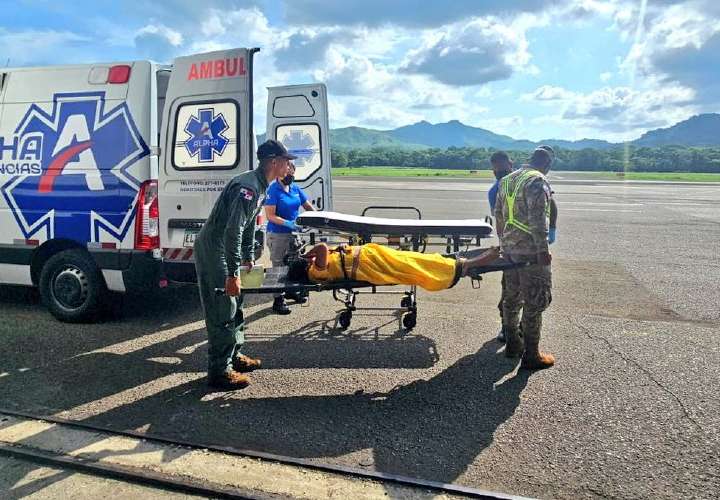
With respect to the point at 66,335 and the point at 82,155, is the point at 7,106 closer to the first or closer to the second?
the point at 82,155

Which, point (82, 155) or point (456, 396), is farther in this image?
point (82, 155)

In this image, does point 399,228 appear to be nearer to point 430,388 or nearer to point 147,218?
point 430,388

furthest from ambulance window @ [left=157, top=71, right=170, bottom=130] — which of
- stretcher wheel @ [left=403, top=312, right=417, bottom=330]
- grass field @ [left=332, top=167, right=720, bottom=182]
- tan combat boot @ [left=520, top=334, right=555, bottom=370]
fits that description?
grass field @ [left=332, top=167, right=720, bottom=182]

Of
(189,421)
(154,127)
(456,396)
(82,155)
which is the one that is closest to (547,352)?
(456,396)

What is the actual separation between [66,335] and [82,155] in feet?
6.23

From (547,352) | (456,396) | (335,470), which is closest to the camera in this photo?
(335,470)

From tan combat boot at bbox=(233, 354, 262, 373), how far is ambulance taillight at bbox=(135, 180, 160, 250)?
5.50 feet

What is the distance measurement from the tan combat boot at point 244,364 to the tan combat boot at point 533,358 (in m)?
2.38

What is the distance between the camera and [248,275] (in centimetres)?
444

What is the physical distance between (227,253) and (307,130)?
4978 mm

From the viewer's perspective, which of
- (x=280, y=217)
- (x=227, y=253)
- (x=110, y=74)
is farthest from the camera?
(x=280, y=217)

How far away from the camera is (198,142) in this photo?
231 inches

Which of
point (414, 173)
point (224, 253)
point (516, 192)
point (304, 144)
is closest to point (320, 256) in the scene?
point (224, 253)

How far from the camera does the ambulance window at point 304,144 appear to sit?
339 inches
